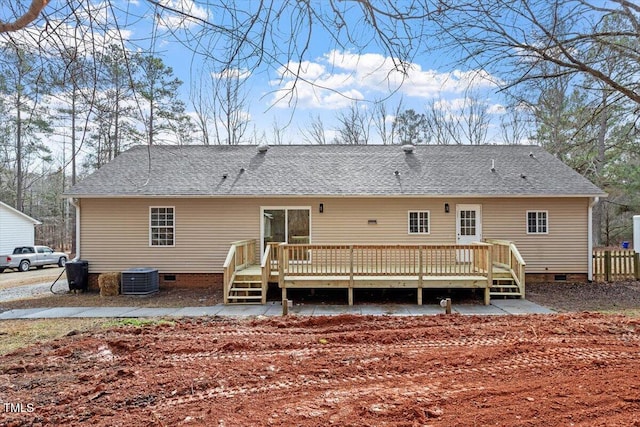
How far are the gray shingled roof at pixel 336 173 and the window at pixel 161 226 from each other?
0.73 metres

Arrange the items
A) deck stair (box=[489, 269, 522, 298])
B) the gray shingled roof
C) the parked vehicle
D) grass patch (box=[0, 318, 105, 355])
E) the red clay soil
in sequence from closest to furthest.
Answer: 1. the red clay soil
2. grass patch (box=[0, 318, 105, 355])
3. deck stair (box=[489, 269, 522, 298])
4. the gray shingled roof
5. the parked vehicle

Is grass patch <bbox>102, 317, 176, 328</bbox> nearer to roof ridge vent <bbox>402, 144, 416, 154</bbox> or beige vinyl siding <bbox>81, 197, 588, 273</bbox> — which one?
beige vinyl siding <bbox>81, 197, 588, 273</bbox>

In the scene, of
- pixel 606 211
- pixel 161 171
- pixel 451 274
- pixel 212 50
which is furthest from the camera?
pixel 606 211

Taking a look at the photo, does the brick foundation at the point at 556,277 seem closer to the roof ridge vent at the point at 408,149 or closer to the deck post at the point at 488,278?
the deck post at the point at 488,278

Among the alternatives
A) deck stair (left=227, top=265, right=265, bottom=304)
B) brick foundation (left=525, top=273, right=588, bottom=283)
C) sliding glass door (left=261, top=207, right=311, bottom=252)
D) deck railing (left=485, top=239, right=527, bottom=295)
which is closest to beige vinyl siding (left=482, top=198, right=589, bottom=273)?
brick foundation (left=525, top=273, right=588, bottom=283)

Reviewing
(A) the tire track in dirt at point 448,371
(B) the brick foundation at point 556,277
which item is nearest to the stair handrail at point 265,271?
(A) the tire track in dirt at point 448,371

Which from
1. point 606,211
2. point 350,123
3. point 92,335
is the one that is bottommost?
point 92,335

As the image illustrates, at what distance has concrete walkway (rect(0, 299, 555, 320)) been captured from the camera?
8.44 m

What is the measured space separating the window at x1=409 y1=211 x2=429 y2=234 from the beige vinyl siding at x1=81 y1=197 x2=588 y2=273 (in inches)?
5.2

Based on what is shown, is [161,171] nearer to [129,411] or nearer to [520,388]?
[129,411]

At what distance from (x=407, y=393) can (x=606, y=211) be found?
28688 mm

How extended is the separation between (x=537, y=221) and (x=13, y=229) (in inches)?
1142

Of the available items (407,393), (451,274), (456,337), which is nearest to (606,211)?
(451,274)

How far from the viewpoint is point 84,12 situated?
2.71 metres
